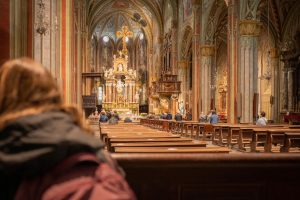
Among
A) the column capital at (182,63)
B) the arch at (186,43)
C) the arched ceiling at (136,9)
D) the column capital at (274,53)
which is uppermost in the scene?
the arched ceiling at (136,9)

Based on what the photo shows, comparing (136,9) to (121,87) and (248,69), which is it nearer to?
(121,87)

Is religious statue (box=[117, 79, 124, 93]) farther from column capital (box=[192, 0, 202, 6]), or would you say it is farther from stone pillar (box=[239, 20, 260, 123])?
stone pillar (box=[239, 20, 260, 123])

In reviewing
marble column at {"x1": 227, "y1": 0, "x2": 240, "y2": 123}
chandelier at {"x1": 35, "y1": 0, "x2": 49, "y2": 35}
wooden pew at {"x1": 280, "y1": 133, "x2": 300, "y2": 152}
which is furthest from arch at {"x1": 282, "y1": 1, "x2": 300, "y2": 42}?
chandelier at {"x1": 35, "y1": 0, "x2": 49, "y2": 35}

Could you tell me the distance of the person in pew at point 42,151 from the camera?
1.48 metres

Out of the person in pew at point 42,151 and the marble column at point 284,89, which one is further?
the marble column at point 284,89

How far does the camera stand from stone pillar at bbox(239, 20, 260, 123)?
19922 millimetres

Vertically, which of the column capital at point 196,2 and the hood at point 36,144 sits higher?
the column capital at point 196,2

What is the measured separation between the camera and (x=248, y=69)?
20.0m

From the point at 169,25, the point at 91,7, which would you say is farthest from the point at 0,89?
the point at 91,7

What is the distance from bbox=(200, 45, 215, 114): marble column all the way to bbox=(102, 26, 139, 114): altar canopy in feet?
63.8

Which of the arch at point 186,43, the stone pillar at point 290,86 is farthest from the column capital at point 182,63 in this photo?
the stone pillar at point 290,86

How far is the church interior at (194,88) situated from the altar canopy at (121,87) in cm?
11

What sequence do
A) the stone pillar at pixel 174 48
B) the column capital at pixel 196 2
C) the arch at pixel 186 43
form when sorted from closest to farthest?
the column capital at pixel 196 2, the arch at pixel 186 43, the stone pillar at pixel 174 48

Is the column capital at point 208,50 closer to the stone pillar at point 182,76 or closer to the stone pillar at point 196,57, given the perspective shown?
the stone pillar at point 196,57
